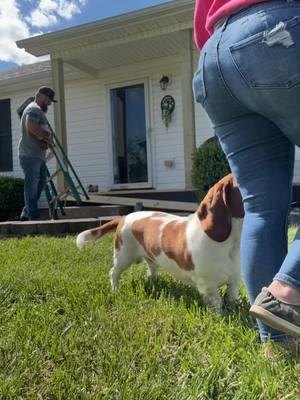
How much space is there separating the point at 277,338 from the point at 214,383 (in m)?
0.35

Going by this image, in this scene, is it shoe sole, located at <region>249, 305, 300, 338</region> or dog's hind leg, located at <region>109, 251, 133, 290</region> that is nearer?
shoe sole, located at <region>249, 305, 300, 338</region>

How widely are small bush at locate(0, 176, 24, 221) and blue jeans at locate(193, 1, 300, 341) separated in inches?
374

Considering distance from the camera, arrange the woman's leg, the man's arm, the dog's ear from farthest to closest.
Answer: the man's arm
the dog's ear
the woman's leg

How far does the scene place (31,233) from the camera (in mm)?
6977

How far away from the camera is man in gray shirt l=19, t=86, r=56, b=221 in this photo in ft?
23.9

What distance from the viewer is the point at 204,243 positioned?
2592 millimetres

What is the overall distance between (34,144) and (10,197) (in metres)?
3.83

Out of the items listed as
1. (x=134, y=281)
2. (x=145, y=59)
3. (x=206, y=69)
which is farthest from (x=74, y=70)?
(x=206, y=69)

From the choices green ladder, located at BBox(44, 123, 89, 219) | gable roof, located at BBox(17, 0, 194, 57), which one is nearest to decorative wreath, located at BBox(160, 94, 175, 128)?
gable roof, located at BBox(17, 0, 194, 57)

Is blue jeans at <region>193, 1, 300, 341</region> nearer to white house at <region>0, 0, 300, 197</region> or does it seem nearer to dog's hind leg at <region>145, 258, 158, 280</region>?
dog's hind leg at <region>145, 258, 158, 280</region>

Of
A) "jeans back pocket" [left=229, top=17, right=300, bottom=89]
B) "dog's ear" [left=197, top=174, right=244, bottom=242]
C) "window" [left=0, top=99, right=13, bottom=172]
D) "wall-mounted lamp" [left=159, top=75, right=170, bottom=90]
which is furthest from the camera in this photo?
"window" [left=0, top=99, right=13, bottom=172]

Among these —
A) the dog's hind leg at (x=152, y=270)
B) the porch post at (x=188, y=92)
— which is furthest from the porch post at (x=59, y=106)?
the dog's hind leg at (x=152, y=270)

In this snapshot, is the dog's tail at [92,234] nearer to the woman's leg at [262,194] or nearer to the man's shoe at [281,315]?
the woman's leg at [262,194]

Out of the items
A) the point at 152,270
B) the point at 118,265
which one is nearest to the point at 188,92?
the point at 152,270
